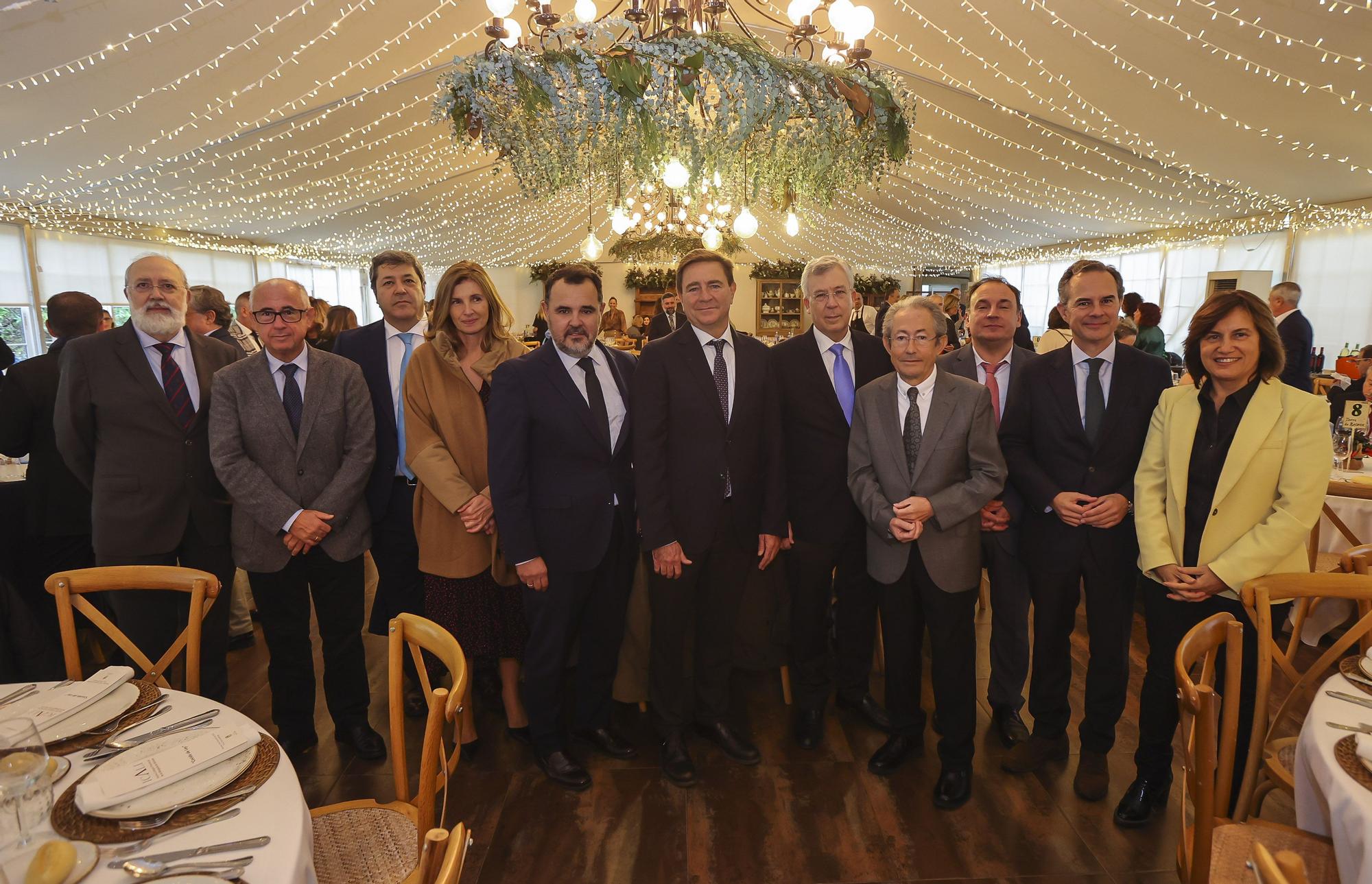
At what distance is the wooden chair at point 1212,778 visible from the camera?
63.2 inches

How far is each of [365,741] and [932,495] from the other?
7.87ft

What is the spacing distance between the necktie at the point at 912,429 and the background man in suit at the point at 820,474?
0.27 m

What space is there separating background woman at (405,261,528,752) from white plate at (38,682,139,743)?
3.68ft

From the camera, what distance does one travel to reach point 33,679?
2.71 metres

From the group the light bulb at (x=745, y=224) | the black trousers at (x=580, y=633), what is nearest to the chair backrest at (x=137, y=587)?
the black trousers at (x=580, y=633)

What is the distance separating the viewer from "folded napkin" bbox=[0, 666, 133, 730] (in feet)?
5.24

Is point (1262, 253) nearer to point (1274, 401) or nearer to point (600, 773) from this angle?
point (1274, 401)

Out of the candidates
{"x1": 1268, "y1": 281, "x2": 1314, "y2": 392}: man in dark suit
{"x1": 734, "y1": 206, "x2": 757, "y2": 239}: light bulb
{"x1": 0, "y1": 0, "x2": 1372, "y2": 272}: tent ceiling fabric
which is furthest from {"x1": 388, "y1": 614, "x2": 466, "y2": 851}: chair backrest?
{"x1": 1268, "y1": 281, "x2": 1314, "y2": 392}: man in dark suit

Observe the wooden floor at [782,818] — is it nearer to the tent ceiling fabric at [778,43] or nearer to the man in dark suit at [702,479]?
the man in dark suit at [702,479]

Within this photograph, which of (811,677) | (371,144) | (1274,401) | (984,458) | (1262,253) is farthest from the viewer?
(1262,253)

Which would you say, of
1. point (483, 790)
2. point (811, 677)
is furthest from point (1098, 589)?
point (483, 790)

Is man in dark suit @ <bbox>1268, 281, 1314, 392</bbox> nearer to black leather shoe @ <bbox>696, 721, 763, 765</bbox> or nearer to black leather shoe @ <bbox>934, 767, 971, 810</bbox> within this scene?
black leather shoe @ <bbox>934, 767, 971, 810</bbox>

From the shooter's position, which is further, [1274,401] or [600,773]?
[600,773]

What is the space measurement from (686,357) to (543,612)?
3.47 feet
